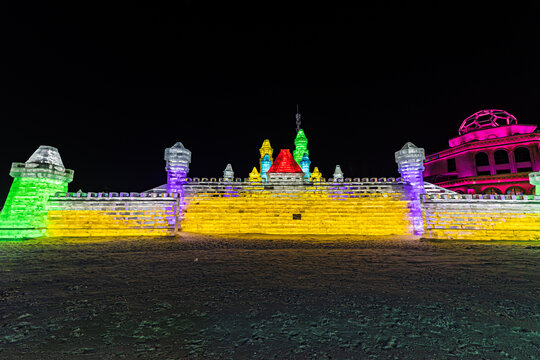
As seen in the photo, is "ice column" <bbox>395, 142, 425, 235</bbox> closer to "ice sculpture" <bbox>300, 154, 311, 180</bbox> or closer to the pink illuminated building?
"ice sculpture" <bbox>300, 154, 311, 180</bbox>

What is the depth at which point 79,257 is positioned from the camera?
24.0 ft

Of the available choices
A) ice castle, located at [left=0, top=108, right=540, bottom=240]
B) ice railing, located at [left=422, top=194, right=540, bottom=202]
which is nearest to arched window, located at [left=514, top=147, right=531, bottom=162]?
ice castle, located at [left=0, top=108, right=540, bottom=240]

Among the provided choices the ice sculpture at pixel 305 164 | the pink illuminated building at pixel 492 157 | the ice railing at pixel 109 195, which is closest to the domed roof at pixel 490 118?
the pink illuminated building at pixel 492 157

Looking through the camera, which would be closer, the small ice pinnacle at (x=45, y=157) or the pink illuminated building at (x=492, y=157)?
the small ice pinnacle at (x=45, y=157)

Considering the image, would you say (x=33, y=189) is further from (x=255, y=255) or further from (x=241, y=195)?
(x=255, y=255)

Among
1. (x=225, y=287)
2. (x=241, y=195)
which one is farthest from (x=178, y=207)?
(x=225, y=287)

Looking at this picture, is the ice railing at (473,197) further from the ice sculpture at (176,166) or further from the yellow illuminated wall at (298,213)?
the ice sculpture at (176,166)

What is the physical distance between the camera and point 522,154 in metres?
32.3

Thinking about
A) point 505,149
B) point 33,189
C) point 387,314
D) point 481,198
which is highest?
point 505,149

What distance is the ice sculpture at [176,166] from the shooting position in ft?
51.6

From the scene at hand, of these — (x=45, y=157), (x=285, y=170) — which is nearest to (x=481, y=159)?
(x=285, y=170)

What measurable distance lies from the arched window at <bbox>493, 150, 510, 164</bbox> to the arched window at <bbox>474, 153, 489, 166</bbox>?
1.00m

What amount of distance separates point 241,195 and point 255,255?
8.46 metres

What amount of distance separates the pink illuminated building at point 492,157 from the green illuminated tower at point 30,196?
45.7m
